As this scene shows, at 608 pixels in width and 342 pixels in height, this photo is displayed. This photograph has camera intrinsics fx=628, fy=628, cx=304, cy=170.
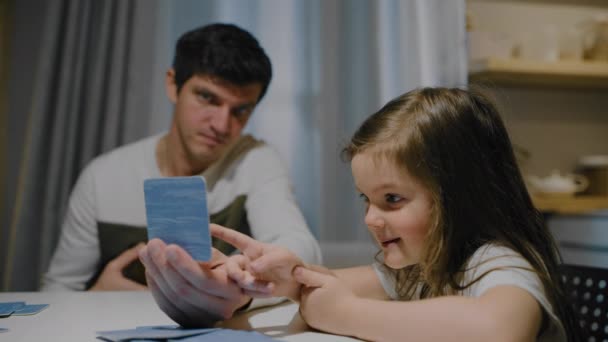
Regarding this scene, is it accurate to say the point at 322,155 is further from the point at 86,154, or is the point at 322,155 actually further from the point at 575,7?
the point at 575,7

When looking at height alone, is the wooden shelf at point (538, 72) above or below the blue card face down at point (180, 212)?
above

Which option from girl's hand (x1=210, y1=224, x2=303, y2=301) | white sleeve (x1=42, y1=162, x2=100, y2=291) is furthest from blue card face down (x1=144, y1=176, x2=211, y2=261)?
white sleeve (x1=42, y1=162, x2=100, y2=291)

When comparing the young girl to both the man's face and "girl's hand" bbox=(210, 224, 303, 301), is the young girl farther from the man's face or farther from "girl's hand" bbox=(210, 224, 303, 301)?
the man's face

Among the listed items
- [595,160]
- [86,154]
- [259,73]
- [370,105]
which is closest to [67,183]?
[86,154]

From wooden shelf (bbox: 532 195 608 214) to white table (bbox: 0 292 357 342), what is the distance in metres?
2.02

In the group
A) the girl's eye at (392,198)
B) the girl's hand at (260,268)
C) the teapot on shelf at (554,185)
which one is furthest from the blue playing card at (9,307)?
the teapot on shelf at (554,185)

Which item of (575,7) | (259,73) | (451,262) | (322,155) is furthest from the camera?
(575,7)

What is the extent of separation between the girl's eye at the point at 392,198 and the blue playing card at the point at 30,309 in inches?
21.5

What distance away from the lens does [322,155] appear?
2.47 m

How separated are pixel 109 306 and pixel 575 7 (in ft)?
9.89

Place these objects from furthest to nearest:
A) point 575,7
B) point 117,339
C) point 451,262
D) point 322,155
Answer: point 575,7
point 322,155
point 451,262
point 117,339

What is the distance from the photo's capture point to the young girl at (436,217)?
2.76 feet

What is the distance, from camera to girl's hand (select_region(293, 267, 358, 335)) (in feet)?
2.65

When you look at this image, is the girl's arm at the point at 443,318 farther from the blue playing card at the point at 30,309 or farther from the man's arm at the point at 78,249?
the man's arm at the point at 78,249
